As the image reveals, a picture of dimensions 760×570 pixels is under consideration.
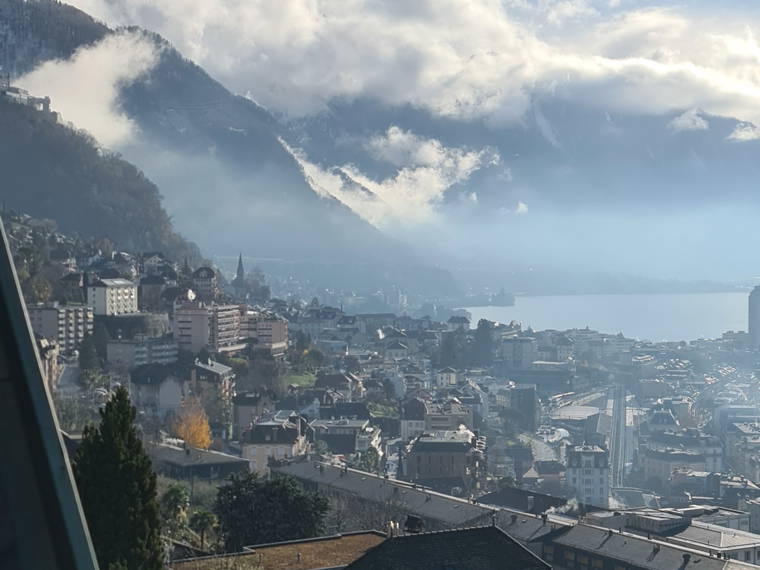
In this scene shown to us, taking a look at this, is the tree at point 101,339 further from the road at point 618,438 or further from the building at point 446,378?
the building at point 446,378

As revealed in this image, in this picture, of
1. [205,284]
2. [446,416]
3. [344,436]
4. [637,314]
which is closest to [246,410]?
[344,436]

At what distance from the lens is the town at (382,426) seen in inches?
705

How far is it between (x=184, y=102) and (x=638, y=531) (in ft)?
292

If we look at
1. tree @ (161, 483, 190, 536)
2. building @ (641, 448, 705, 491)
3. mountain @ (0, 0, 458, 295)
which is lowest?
building @ (641, 448, 705, 491)

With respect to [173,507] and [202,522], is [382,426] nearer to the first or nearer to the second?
[202,522]

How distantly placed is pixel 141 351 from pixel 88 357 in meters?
3.04

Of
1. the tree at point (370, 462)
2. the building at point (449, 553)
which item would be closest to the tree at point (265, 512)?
the building at point (449, 553)

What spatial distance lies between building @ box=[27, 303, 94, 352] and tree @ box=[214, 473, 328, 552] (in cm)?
1682

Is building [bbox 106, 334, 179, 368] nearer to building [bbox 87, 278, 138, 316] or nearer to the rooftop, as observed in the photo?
building [bbox 87, 278, 138, 316]

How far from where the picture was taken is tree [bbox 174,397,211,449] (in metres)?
26.1

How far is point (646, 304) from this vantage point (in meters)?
134

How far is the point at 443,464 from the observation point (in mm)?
29234

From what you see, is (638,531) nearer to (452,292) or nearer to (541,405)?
(541,405)

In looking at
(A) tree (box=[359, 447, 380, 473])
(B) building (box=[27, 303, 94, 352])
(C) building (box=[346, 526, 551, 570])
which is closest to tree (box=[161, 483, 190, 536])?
(C) building (box=[346, 526, 551, 570])
